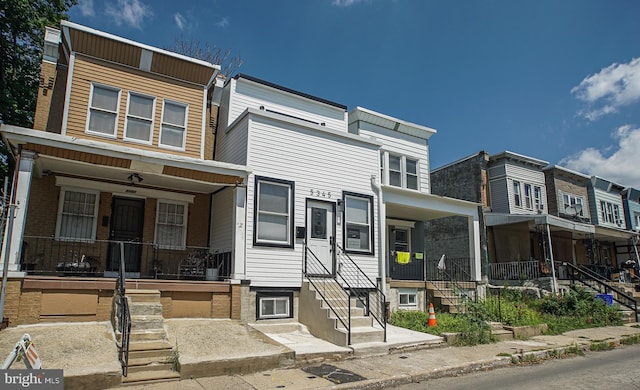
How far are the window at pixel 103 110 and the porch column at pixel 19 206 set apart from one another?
9.81 ft

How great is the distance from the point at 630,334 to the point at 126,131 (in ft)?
52.7

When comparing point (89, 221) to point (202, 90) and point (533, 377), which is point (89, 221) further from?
point (533, 377)

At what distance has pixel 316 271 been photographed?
12922 millimetres

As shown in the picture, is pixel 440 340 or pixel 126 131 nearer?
pixel 440 340

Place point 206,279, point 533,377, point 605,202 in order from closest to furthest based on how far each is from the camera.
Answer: point 533,377, point 206,279, point 605,202

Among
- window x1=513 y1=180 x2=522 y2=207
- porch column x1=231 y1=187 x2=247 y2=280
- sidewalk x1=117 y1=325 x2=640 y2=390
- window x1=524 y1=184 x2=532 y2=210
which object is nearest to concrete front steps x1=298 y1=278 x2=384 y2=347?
sidewalk x1=117 y1=325 x2=640 y2=390

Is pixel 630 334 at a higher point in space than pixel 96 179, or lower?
lower

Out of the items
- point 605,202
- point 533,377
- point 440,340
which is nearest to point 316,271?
point 440,340

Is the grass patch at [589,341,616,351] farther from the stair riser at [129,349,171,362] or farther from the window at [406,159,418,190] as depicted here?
the stair riser at [129,349,171,362]


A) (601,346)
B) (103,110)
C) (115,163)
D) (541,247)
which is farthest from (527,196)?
(115,163)

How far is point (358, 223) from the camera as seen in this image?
14.1m

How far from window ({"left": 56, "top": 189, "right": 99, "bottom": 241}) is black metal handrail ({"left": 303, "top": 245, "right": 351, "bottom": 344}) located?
19.1ft

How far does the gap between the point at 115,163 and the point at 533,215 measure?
712 inches

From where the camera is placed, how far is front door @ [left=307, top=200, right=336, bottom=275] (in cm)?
1308
